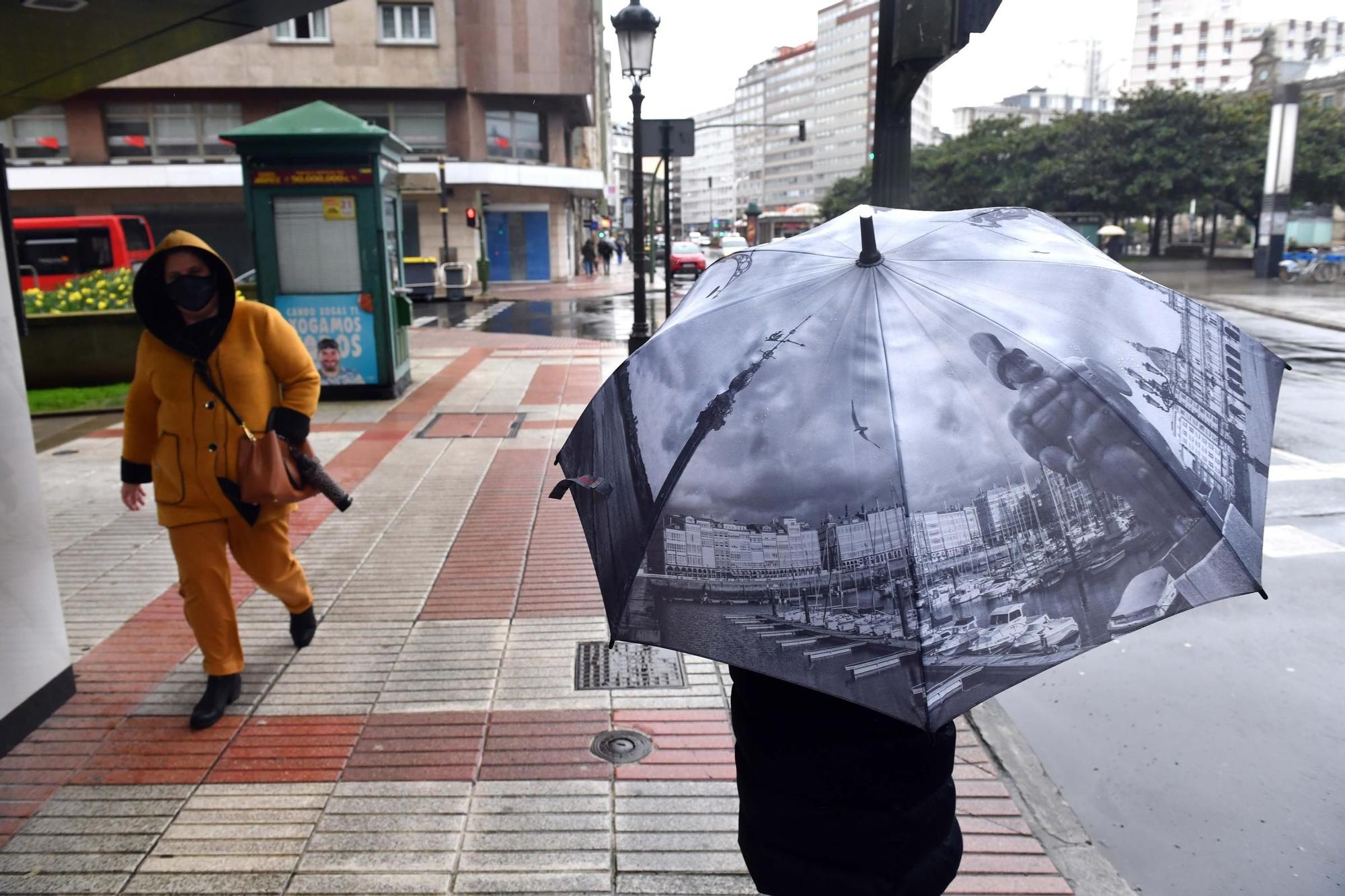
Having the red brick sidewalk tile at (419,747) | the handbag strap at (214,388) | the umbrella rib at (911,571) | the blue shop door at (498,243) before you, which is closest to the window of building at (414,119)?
the blue shop door at (498,243)

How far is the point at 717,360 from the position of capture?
→ 178 cm

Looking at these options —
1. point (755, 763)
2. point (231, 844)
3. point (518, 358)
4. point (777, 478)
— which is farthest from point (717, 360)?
point (518, 358)

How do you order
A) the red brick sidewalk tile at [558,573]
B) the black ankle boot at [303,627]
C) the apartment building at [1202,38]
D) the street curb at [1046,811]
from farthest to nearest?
the apartment building at [1202,38] → the red brick sidewalk tile at [558,573] → the black ankle boot at [303,627] → the street curb at [1046,811]

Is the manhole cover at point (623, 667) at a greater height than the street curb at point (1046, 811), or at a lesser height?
greater

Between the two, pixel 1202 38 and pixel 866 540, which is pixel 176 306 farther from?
pixel 1202 38

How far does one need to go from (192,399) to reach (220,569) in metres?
0.68

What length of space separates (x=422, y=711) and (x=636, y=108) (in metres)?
11.2

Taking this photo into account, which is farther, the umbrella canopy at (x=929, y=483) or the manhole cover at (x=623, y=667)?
the manhole cover at (x=623, y=667)

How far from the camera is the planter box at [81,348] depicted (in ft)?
39.7

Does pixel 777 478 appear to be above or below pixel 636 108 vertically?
below

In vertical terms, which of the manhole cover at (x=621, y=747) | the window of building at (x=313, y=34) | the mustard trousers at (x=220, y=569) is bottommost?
the manhole cover at (x=621, y=747)

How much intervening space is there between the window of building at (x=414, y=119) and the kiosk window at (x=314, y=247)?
92.3ft

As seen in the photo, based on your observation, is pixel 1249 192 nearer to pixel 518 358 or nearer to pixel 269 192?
pixel 518 358

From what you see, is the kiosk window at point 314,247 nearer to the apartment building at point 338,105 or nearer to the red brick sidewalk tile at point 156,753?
the red brick sidewalk tile at point 156,753
